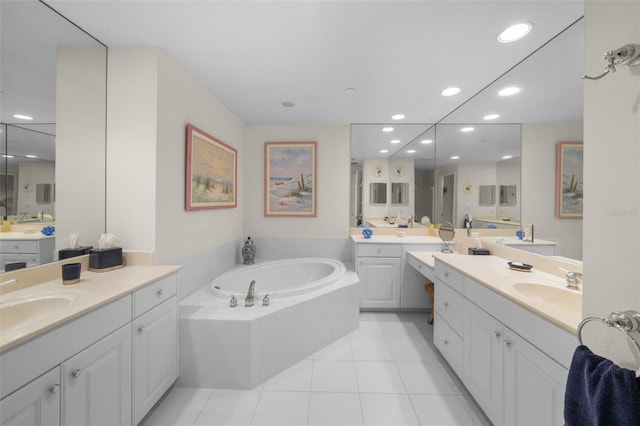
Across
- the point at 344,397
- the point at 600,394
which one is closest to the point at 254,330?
the point at 344,397

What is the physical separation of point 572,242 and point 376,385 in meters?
1.54

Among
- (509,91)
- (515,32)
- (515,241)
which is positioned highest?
(515,32)

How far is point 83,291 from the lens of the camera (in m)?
1.22

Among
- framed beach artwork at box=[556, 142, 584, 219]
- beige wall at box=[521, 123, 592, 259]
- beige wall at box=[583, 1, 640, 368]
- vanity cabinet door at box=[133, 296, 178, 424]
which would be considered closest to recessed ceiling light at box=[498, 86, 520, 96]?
beige wall at box=[521, 123, 592, 259]

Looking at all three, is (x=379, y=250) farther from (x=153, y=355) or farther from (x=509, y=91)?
(x=153, y=355)

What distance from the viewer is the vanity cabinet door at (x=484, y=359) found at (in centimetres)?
125

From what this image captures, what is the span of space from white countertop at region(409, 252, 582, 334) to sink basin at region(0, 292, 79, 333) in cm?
202

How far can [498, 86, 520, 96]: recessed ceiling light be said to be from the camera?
6.14 feet

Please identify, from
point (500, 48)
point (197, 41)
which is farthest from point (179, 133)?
point (500, 48)

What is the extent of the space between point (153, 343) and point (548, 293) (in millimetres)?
2300

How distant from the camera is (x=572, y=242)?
1.38 metres

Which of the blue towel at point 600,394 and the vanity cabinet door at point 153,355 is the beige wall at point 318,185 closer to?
the vanity cabinet door at point 153,355

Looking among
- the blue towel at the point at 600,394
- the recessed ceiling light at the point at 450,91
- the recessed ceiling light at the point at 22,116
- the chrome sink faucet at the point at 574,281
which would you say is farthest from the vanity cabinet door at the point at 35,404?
the recessed ceiling light at the point at 450,91

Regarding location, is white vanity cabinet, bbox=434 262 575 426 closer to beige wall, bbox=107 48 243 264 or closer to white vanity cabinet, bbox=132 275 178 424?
white vanity cabinet, bbox=132 275 178 424
